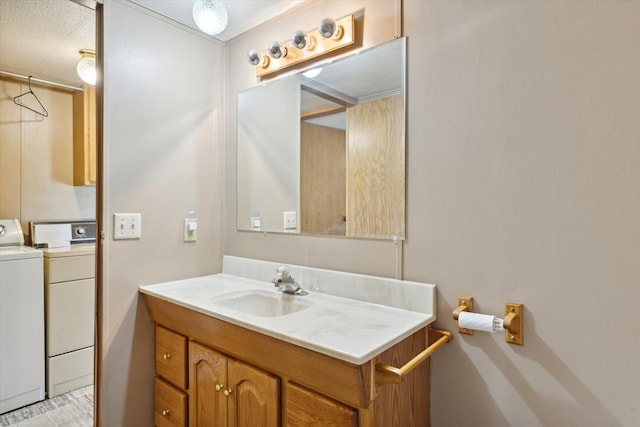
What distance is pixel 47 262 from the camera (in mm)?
2230

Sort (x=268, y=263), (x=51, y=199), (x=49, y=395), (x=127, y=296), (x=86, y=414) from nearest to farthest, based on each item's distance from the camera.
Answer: (x=127, y=296)
(x=268, y=263)
(x=86, y=414)
(x=49, y=395)
(x=51, y=199)

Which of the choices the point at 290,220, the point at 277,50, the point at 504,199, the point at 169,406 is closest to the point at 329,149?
the point at 290,220

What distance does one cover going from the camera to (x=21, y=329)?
2.09 m

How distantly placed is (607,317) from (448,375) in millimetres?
513

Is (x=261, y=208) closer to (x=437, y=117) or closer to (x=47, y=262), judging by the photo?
(x=437, y=117)

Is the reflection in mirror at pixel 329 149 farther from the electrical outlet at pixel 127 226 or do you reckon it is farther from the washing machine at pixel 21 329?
the washing machine at pixel 21 329

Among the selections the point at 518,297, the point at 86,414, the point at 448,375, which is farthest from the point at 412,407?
the point at 86,414

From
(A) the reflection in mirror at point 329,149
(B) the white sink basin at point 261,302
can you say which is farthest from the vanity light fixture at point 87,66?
(B) the white sink basin at point 261,302

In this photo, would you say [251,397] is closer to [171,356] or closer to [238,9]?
[171,356]

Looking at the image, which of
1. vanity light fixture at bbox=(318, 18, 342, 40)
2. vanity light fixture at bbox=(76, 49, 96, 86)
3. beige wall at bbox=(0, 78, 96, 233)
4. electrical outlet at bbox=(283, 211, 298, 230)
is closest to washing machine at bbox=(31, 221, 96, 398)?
beige wall at bbox=(0, 78, 96, 233)

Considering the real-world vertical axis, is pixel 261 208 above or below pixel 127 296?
above

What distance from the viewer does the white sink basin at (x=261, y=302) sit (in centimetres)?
147

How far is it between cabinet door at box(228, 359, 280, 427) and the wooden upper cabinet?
2294 millimetres

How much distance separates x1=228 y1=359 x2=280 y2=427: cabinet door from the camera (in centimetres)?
113
